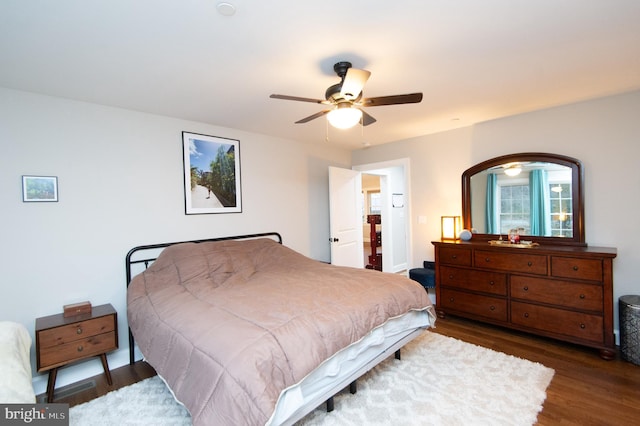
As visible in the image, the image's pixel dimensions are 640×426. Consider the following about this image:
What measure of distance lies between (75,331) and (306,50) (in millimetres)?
2759

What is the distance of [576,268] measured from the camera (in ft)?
9.31

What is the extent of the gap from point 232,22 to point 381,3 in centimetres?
82

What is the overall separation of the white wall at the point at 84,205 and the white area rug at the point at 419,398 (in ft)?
2.59

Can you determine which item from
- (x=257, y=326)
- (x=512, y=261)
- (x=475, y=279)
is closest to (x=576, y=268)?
(x=512, y=261)

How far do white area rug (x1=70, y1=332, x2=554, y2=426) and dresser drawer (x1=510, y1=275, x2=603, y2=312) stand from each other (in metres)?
0.74

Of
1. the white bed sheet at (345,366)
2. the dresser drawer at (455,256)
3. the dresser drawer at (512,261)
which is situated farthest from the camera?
the dresser drawer at (455,256)

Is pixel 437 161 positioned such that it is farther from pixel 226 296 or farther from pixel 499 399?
pixel 226 296

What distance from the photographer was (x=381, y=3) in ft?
5.07

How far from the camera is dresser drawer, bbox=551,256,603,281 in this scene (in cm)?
273

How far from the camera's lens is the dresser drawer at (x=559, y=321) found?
275 centimetres

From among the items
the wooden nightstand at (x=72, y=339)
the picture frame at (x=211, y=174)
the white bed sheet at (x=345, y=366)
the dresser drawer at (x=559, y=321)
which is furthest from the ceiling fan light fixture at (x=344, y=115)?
the dresser drawer at (x=559, y=321)

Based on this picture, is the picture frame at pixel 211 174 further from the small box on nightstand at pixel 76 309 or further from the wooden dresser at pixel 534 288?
the wooden dresser at pixel 534 288

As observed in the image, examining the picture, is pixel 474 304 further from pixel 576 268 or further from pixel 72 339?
pixel 72 339

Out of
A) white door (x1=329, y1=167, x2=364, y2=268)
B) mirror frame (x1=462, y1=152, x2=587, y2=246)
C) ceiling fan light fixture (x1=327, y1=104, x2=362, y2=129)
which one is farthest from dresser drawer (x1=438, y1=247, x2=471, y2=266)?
ceiling fan light fixture (x1=327, y1=104, x2=362, y2=129)
